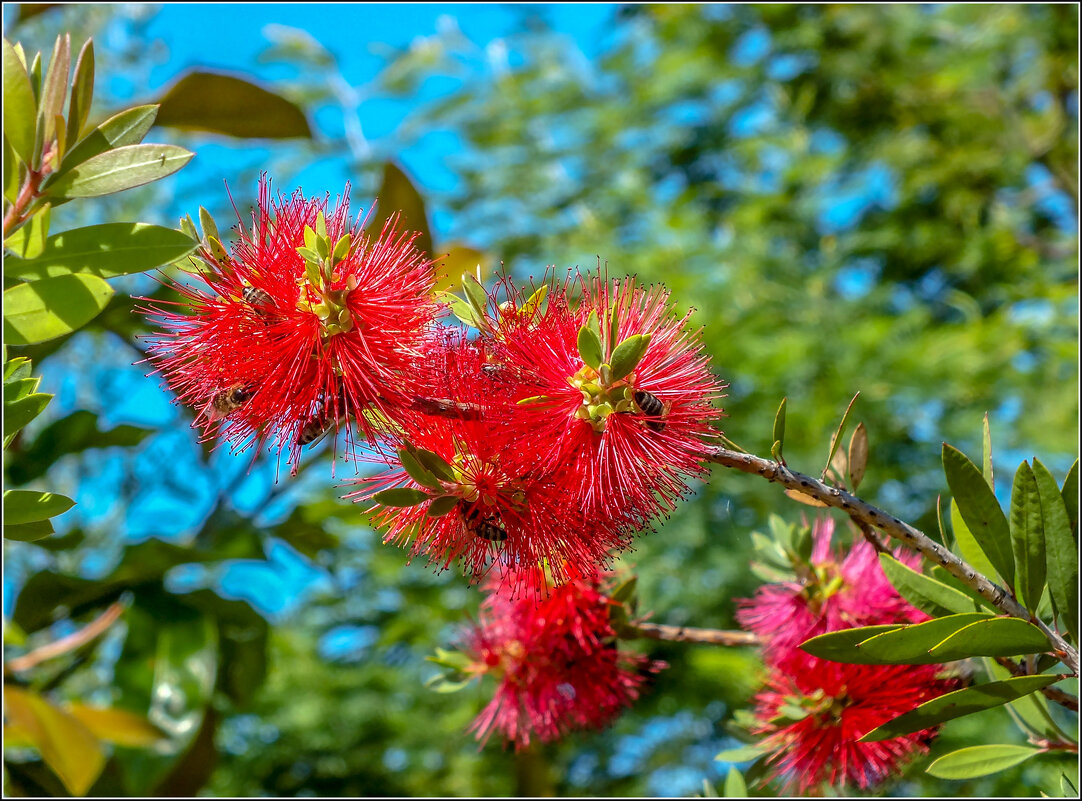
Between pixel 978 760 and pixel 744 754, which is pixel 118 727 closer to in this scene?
pixel 744 754

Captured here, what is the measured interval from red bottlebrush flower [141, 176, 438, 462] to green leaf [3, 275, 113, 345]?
0.08m

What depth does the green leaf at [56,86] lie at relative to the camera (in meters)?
0.74

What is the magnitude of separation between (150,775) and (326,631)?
1853 mm

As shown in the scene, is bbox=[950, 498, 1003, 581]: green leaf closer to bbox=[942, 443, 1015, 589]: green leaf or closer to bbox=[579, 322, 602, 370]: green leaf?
bbox=[942, 443, 1015, 589]: green leaf

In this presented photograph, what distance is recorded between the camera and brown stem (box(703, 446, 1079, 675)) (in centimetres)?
72

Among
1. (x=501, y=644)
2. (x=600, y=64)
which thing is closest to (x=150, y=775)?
(x=501, y=644)

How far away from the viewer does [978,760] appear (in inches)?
32.9

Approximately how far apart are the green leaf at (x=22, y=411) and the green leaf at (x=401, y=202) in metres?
1.05

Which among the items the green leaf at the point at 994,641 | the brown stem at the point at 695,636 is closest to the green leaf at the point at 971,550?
the green leaf at the point at 994,641

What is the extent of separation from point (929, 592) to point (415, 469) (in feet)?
1.53

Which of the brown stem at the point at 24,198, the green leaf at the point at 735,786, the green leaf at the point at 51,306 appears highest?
Answer: the brown stem at the point at 24,198

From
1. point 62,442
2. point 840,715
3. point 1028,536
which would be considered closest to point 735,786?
point 840,715

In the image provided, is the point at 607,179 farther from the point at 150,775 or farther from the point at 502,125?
the point at 150,775

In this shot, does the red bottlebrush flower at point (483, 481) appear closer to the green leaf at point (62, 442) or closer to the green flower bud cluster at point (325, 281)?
the green flower bud cluster at point (325, 281)
